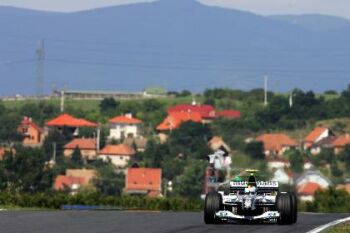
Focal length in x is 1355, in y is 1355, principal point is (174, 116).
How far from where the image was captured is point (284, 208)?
31031mm

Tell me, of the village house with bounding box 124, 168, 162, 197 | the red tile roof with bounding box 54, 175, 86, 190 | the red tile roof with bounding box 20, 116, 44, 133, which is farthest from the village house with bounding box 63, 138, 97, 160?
the red tile roof with bounding box 54, 175, 86, 190

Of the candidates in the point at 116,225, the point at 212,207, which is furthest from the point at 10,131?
the point at 116,225

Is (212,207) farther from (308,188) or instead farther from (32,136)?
(32,136)

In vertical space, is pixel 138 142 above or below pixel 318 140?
above

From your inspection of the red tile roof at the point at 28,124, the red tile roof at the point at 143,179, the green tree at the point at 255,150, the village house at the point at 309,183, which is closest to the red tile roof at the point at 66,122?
the red tile roof at the point at 28,124

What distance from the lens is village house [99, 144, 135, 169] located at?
160350mm

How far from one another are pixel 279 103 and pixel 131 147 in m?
29.0

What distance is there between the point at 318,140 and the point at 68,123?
43883mm

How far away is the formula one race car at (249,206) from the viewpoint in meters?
31.0

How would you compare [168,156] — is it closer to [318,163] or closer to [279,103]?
[318,163]

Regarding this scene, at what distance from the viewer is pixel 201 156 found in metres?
152

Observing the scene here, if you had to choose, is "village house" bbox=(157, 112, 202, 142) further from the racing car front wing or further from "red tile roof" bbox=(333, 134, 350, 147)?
the racing car front wing

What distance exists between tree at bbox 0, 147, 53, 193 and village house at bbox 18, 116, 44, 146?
67.8 metres

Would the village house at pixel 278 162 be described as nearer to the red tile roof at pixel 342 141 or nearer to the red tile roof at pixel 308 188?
the red tile roof at pixel 308 188
